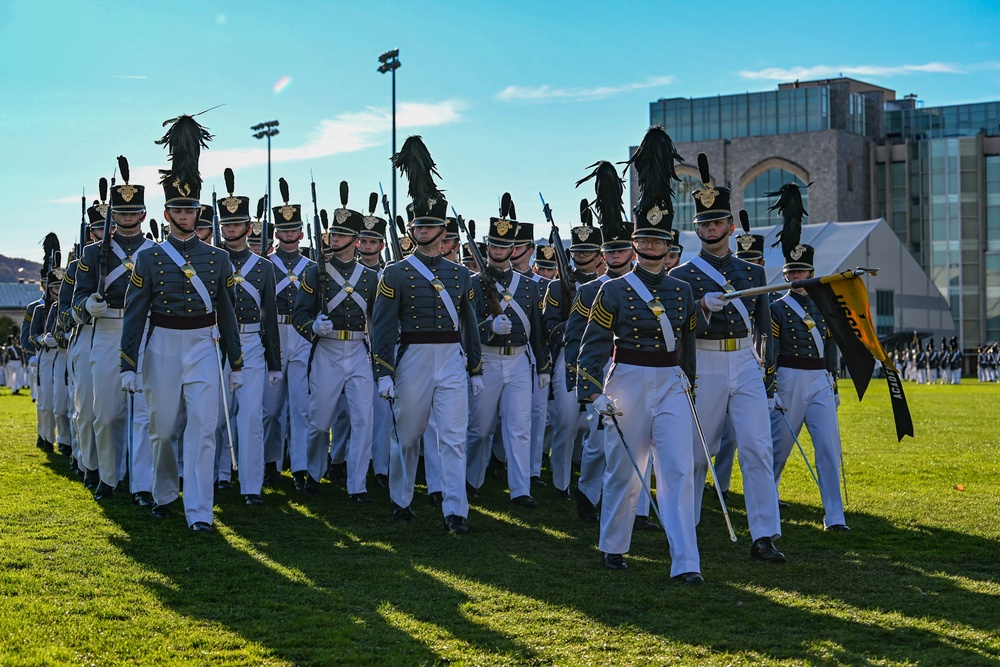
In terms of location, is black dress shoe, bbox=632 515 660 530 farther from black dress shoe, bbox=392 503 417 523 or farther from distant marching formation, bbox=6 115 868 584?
black dress shoe, bbox=392 503 417 523

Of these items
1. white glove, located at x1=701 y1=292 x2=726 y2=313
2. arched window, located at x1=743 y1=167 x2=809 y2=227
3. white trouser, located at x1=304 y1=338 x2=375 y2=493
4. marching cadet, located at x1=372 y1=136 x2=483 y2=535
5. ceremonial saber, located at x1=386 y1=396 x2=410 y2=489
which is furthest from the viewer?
arched window, located at x1=743 y1=167 x2=809 y2=227

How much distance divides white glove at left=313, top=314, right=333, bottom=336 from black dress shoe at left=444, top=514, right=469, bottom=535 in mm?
2523

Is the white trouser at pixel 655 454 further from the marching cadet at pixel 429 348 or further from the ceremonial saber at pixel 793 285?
the marching cadet at pixel 429 348

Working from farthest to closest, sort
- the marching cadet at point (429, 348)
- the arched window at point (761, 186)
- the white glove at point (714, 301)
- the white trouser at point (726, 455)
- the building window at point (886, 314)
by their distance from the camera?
the arched window at point (761, 186)
the building window at point (886, 314)
the white trouser at point (726, 455)
the marching cadet at point (429, 348)
the white glove at point (714, 301)

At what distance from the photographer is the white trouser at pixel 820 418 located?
33.7 ft

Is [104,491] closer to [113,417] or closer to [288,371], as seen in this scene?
[113,417]

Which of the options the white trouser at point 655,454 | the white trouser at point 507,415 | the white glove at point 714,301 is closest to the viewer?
the white trouser at point 655,454

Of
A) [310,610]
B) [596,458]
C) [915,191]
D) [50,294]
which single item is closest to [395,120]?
[50,294]

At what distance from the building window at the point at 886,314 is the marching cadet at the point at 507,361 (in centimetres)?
6112

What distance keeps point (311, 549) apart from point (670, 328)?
2.91 meters

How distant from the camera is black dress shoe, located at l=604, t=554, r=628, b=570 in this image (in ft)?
27.4

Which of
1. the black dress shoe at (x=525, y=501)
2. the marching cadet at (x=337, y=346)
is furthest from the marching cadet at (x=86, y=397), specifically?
the black dress shoe at (x=525, y=501)

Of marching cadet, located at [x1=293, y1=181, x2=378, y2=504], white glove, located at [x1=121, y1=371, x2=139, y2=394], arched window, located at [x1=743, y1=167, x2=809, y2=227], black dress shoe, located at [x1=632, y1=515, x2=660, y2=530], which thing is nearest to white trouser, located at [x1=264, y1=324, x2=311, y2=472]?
marching cadet, located at [x1=293, y1=181, x2=378, y2=504]

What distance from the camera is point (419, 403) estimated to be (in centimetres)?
1009
